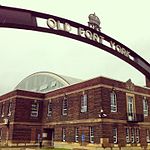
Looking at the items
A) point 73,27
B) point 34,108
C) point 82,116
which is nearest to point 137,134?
point 82,116

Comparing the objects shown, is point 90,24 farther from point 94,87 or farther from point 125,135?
point 125,135

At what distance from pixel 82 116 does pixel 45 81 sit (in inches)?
695

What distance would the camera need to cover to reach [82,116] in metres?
29.3

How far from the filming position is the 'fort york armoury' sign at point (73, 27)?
38.6 ft

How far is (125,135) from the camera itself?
28.7m

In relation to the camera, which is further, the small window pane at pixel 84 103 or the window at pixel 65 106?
the window at pixel 65 106

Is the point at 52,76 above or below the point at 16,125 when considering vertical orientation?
above

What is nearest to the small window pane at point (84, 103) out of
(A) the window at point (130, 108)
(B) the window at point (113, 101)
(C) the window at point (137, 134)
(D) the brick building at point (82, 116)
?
(D) the brick building at point (82, 116)

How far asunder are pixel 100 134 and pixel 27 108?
1383 cm

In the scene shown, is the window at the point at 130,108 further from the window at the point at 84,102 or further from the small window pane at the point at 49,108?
the small window pane at the point at 49,108

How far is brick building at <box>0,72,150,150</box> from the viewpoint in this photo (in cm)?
2741

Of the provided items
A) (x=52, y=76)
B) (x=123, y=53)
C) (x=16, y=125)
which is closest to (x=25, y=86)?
(x=52, y=76)

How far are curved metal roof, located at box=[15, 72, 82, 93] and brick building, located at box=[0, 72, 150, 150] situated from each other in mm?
4550

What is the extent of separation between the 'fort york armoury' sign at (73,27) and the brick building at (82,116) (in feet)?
32.9
